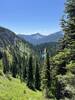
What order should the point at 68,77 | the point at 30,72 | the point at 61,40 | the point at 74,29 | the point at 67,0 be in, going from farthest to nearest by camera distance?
1. the point at 30,72
2. the point at 61,40
3. the point at 67,0
4. the point at 74,29
5. the point at 68,77

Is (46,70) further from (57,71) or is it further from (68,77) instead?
(68,77)

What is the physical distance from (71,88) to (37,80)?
77548 millimetres

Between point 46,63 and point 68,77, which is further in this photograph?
point 46,63

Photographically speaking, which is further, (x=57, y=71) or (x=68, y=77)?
(x=57, y=71)

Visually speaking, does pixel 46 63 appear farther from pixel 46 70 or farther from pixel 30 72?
pixel 30 72

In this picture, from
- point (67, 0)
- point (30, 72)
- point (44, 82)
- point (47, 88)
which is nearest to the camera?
point (67, 0)

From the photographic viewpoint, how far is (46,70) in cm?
5659

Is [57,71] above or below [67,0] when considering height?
below

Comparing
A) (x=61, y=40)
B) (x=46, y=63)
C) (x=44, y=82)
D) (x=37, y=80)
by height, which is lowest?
(x=37, y=80)

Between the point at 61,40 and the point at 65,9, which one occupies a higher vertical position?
the point at 65,9

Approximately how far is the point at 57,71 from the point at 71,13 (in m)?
13.5

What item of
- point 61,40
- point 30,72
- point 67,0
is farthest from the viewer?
point 30,72

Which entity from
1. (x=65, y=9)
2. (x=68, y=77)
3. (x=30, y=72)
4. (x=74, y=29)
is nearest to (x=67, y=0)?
(x=65, y=9)

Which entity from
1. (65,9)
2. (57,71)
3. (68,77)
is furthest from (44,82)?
(68,77)
